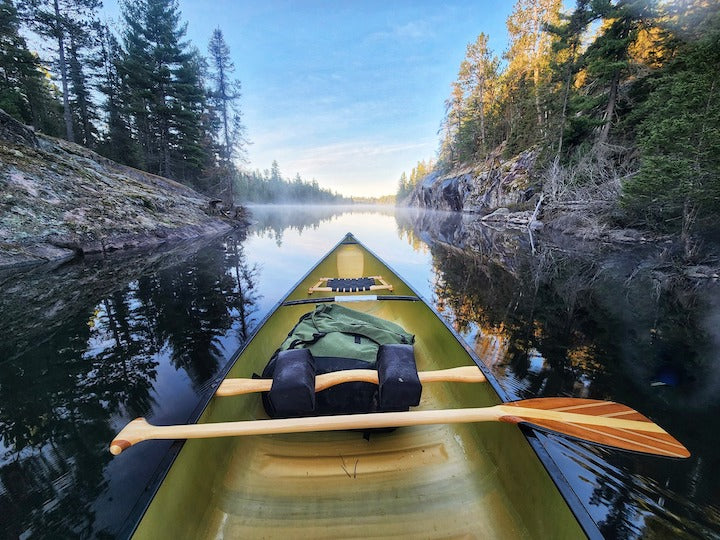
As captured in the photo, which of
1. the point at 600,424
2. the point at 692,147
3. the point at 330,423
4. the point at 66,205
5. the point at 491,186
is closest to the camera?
the point at 330,423

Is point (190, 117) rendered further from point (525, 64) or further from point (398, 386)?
point (525, 64)

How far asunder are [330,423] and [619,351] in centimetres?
451

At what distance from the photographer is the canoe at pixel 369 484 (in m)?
1.27

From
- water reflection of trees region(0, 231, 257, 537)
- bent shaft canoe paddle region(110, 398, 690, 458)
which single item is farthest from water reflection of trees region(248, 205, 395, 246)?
bent shaft canoe paddle region(110, 398, 690, 458)

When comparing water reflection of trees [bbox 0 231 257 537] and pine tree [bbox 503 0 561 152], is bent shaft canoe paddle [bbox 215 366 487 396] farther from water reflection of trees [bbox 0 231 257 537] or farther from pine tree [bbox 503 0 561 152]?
pine tree [bbox 503 0 561 152]

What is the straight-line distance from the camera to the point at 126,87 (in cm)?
2133

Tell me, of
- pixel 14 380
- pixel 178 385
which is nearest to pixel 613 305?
pixel 178 385

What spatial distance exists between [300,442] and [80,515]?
4.50ft

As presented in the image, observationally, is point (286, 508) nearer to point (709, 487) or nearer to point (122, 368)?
point (709, 487)

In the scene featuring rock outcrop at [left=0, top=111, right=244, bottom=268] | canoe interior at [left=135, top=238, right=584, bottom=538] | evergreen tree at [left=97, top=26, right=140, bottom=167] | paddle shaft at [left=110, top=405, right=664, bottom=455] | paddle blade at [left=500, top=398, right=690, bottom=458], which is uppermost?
evergreen tree at [left=97, top=26, right=140, bottom=167]

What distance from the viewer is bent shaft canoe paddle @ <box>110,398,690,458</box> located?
1.40m

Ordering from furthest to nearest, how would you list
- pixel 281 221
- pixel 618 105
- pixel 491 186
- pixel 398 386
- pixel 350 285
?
1. pixel 281 221
2. pixel 491 186
3. pixel 618 105
4. pixel 350 285
5. pixel 398 386

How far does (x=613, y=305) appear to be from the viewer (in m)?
5.57

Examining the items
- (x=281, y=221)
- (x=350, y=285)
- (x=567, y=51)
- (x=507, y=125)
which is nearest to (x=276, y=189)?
(x=281, y=221)
